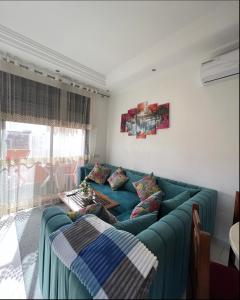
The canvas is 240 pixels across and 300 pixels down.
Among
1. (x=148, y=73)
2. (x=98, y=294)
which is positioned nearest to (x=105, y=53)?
(x=148, y=73)

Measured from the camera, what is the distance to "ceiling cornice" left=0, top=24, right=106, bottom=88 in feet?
5.90

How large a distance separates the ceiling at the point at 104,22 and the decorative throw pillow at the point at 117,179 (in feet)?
5.63

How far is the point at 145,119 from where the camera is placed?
2584 millimetres

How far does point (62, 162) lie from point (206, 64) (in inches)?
99.9

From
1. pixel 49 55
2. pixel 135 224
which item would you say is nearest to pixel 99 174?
pixel 135 224

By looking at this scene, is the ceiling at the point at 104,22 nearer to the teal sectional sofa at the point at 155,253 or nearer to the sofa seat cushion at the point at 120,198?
the teal sectional sofa at the point at 155,253

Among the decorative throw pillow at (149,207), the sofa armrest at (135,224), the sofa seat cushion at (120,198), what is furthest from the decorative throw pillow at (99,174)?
the sofa armrest at (135,224)

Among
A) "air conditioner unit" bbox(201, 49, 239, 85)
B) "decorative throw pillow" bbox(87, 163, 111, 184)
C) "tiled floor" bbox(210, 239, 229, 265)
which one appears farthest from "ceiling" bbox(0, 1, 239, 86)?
"tiled floor" bbox(210, 239, 229, 265)

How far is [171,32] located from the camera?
1.75 m

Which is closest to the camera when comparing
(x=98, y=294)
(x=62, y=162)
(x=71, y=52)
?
(x=98, y=294)

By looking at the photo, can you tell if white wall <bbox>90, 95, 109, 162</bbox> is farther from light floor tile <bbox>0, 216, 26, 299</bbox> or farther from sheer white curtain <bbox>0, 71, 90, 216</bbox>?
light floor tile <bbox>0, 216, 26, 299</bbox>

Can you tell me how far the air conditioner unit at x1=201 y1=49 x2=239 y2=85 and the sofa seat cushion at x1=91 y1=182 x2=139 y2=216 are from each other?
1675 mm

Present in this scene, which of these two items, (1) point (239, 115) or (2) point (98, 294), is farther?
(1) point (239, 115)

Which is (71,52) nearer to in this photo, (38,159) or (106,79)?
(106,79)
